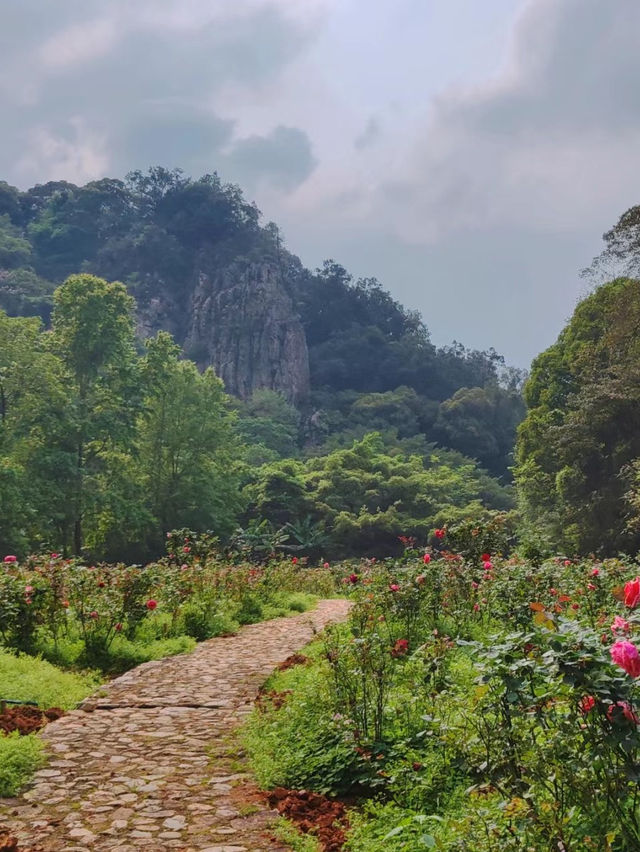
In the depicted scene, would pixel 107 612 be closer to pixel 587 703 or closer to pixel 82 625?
pixel 82 625

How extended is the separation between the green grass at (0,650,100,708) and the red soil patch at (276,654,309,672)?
1828mm

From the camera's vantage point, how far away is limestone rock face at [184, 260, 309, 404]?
61.1 metres

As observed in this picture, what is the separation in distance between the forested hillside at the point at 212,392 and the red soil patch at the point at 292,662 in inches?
524

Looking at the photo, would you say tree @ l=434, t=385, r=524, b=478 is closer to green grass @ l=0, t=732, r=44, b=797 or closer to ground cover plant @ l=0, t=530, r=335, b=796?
ground cover plant @ l=0, t=530, r=335, b=796


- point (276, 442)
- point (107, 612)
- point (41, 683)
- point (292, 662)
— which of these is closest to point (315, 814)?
point (41, 683)

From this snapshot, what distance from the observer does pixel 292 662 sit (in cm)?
715

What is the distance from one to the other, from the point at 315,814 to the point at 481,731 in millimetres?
1249

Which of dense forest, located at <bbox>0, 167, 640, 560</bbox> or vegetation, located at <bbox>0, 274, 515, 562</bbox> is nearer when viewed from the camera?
dense forest, located at <bbox>0, 167, 640, 560</bbox>

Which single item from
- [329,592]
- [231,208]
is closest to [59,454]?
[329,592]

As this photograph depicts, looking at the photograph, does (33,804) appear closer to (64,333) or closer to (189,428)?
(64,333)

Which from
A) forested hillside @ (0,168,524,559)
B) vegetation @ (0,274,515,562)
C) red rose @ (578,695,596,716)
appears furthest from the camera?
forested hillside @ (0,168,524,559)

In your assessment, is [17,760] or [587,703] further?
[17,760]

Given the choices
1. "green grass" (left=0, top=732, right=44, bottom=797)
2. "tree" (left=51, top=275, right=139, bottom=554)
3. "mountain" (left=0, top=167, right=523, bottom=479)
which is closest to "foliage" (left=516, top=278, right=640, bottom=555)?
"tree" (left=51, top=275, right=139, bottom=554)

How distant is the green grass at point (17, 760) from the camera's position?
12.9ft
